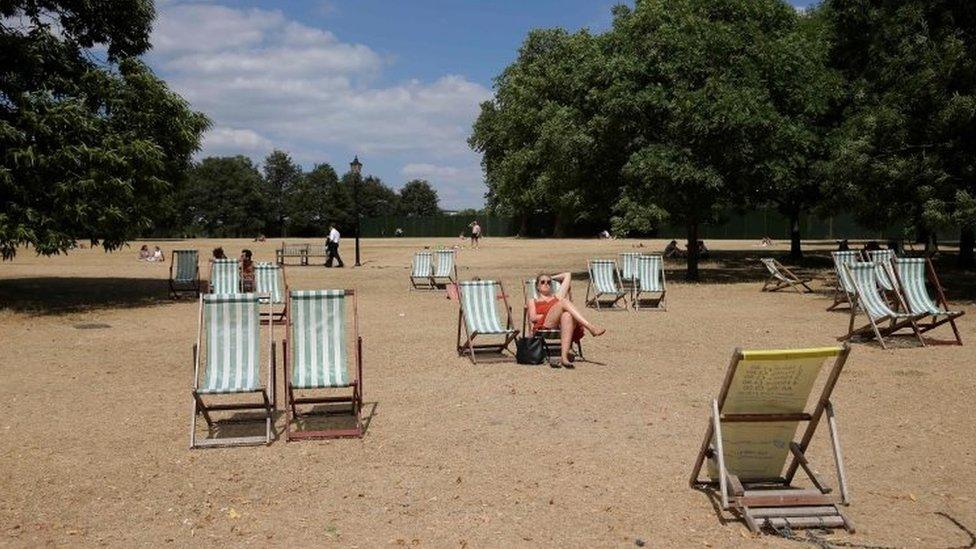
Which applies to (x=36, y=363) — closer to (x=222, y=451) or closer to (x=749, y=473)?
(x=222, y=451)

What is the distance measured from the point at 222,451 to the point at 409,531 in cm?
215

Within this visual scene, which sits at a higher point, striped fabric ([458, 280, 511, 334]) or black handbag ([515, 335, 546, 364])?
striped fabric ([458, 280, 511, 334])

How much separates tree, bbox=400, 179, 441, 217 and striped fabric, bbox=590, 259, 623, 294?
4382 inches

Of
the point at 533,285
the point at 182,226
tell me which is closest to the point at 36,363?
the point at 533,285

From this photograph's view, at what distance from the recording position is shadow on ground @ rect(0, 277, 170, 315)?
15.7 metres

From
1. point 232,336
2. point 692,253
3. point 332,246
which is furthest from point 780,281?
point 332,246

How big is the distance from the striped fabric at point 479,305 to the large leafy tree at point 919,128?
9728mm

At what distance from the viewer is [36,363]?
974 centimetres

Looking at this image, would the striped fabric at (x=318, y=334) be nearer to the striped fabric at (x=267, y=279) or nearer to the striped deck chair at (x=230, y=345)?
the striped deck chair at (x=230, y=345)

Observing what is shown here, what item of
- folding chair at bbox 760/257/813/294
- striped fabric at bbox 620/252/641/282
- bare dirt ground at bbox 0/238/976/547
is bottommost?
bare dirt ground at bbox 0/238/976/547

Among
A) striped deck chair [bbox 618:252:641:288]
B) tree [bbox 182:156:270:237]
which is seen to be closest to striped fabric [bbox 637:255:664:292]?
striped deck chair [bbox 618:252:641:288]

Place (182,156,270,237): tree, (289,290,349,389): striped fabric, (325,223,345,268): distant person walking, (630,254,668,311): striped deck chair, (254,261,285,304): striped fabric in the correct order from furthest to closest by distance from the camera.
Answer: (182,156,270,237): tree
(325,223,345,268): distant person walking
(630,254,668,311): striped deck chair
(254,261,285,304): striped fabric
(289,290,349,389): striped fabric

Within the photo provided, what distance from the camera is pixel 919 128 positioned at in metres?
16.8

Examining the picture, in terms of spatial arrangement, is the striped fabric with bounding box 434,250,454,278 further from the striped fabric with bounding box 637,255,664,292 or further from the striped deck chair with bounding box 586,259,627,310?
the striped fabric with bounding box 637,255,664,292
